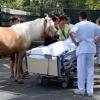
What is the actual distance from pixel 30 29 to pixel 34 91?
205 cm

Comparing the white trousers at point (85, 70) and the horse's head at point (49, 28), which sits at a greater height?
the horse's head at point (49, 28)

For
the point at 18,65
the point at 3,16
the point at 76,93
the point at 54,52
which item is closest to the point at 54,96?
the point at 76,93

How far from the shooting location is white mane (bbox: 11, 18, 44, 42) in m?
11.1

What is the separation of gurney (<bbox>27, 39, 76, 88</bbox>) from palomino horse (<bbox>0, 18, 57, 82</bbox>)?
1.69 feet

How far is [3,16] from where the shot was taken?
21.2 metres

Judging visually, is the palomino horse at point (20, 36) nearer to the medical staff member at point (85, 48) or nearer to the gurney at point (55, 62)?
the gurney at point (55, 62)

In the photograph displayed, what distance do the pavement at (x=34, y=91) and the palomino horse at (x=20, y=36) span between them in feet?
1.46

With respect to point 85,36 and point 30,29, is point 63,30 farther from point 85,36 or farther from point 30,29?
point 85,36

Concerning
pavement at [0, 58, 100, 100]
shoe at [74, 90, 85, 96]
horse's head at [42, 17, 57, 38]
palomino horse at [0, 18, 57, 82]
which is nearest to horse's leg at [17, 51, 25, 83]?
palomino horse at [0, 18, 57, 82]

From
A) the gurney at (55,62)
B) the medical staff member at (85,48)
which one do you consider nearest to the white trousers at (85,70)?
the medical staff member at (85,48)

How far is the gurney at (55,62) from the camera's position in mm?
10070

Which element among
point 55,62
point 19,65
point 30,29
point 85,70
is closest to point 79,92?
point 85,70

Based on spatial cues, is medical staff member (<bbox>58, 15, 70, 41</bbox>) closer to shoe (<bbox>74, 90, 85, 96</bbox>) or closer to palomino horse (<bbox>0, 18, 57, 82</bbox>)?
palomino horse (<bbox>0, 18, 57, 82</bbox>)

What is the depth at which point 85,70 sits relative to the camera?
372 inches
